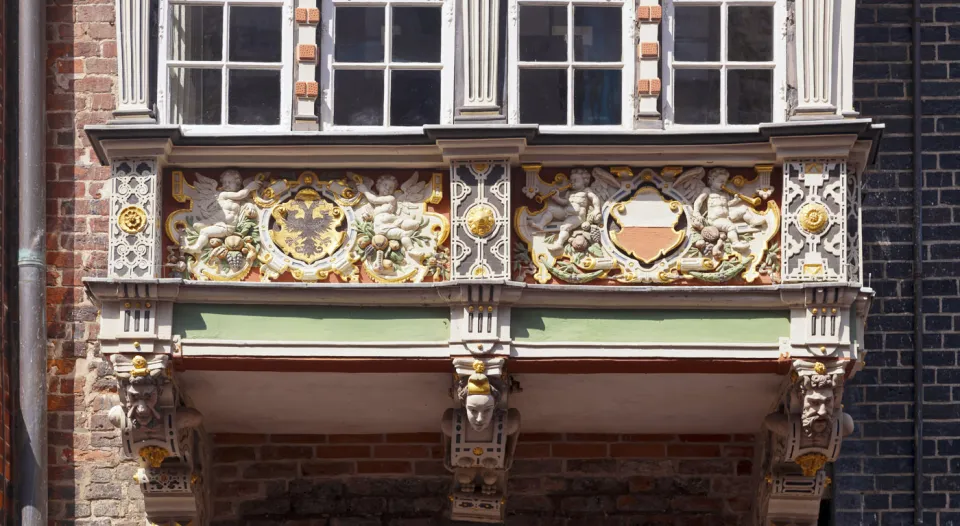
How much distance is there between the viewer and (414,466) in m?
16.2

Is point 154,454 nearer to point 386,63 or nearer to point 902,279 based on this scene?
point 386,63

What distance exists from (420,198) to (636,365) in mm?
1706

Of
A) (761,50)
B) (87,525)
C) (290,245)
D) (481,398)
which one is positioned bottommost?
(87,525)

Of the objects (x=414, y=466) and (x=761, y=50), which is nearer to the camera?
(x=761, y=50)

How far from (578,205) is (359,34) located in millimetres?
1813

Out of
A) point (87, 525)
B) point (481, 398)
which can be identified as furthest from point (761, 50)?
point (87, 525)

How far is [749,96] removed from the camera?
15.1 m

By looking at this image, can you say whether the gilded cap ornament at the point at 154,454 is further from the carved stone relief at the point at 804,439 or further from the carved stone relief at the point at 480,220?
the carved stone relief at the point at 804,439

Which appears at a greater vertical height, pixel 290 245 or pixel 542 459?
pixel 290 245

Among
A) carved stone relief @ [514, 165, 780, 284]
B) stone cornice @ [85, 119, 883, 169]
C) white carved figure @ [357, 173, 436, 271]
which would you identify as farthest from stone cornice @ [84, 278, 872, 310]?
stone cornice @ [85, 119, 883, 169]

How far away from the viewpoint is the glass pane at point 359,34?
1522 cm

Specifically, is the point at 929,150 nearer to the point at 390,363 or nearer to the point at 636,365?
the point at 636,365

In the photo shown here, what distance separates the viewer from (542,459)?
16250mm

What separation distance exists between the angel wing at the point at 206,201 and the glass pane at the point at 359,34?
3.76 ft
